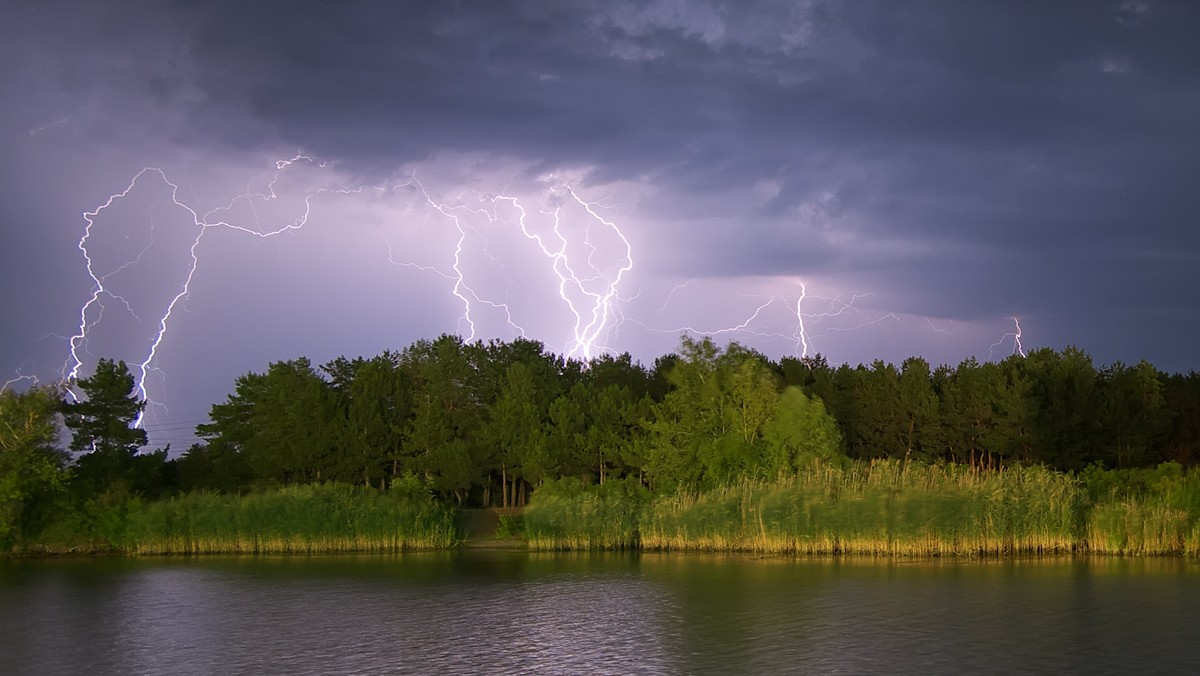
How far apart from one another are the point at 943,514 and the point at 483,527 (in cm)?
2982

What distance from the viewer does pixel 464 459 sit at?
6744 cm

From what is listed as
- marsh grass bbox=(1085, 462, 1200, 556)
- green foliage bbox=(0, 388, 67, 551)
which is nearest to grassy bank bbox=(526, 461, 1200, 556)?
marsh grass bbox=(1085, 462, 1200, 556)

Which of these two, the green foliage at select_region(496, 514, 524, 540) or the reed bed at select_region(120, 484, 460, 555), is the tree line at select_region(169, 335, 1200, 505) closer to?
the green foliage at select_region(496, 514, 524, 540)

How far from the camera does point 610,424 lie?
7031cm

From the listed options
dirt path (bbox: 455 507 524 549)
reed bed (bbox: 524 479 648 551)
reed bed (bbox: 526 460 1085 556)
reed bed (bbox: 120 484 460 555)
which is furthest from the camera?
dirt path (bbox: 455 507 524 549)

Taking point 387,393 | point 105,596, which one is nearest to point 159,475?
point 387,393

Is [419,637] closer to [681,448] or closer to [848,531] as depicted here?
[848,531]

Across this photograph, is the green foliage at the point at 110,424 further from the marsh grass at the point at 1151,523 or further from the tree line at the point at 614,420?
the marsh grass at the point at 1151,523

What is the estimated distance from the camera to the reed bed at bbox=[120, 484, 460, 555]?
50219mm

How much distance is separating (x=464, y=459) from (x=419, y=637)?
4185cm

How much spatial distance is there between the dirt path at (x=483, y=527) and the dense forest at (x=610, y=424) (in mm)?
1982

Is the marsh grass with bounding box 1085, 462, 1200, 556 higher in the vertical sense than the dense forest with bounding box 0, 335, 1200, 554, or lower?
lower

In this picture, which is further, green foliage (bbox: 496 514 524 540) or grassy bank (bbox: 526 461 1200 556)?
green foliage (bbox: 496 514 524 540)

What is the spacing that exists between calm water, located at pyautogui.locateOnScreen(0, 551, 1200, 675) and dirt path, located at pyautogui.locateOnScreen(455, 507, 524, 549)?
1373cm
